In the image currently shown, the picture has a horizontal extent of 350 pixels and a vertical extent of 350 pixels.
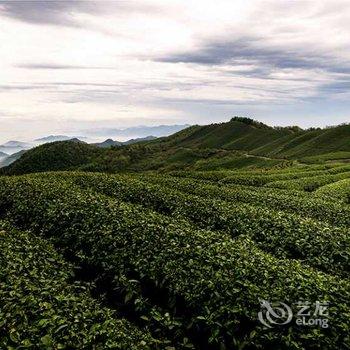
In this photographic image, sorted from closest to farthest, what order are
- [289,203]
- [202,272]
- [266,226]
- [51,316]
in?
[51,316], [202,272], [266,226], [289,203]

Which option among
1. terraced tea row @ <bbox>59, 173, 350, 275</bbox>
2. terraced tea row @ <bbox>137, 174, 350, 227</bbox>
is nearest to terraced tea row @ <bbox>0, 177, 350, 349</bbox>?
terraced tea row @ <bbox>59, 173, 350, 275</bbox>

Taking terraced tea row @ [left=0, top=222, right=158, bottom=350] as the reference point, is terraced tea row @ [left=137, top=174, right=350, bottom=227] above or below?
above

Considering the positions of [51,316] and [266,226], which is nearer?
[51,316]

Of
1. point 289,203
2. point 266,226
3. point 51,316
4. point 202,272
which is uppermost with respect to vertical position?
point 266,226

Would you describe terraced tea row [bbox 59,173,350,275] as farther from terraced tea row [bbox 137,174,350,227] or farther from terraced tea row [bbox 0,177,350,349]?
terraced tea row [bbox 137,174,350,227]

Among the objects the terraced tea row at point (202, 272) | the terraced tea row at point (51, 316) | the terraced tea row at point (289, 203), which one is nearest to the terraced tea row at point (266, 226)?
the terraced tea row at point (202, 272)

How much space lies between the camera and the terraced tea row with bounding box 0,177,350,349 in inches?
608

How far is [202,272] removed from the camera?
19281 millimetres

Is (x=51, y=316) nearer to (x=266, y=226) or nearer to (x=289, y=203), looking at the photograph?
(x=266, y=226)

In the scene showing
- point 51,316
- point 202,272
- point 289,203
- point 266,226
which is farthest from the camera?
point 289,203

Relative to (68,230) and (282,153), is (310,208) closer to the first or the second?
(68,230)

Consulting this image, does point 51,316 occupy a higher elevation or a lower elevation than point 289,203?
lower

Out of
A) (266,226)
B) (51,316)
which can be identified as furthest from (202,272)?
(266,226)

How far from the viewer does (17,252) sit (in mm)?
22609
